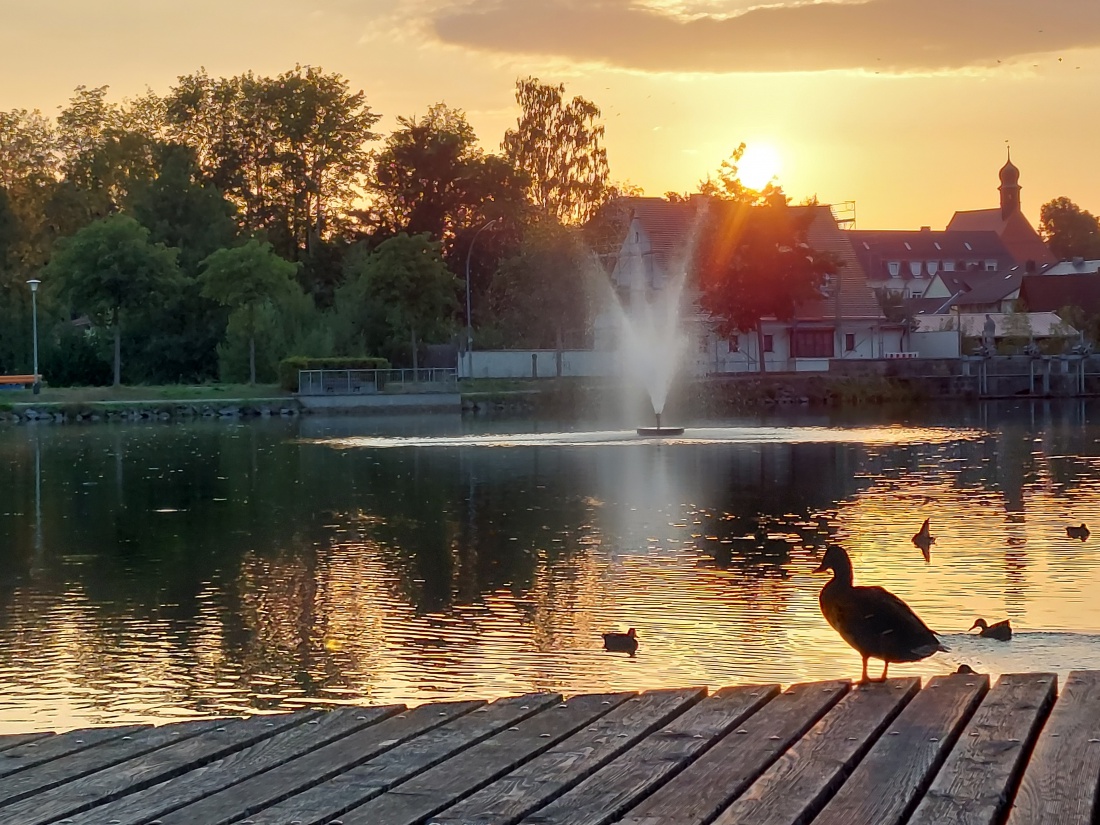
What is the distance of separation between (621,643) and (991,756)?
9.40 metres

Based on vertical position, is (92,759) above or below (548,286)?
below

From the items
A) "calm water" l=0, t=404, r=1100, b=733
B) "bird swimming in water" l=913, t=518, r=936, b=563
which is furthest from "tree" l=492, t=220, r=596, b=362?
"bird swimming in water" l=913, t=518, r=936, b=563

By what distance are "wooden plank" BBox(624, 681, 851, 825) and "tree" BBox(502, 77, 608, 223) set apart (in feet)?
311

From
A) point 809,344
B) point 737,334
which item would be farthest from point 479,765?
point 809,344

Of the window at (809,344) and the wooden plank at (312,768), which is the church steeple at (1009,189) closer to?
the window at (809,344)

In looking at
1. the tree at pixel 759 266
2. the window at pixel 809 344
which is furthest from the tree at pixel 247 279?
the window at pixel 809 344

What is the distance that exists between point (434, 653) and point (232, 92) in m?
98.0

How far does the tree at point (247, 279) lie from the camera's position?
76125mm

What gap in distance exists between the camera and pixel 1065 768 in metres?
5.12

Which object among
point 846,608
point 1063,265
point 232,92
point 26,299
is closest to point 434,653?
point 846,608

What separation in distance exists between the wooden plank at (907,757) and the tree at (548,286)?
264 ft

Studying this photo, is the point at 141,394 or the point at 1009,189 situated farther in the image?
the point at 1009,189

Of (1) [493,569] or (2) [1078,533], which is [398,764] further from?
(2) [1078,533]

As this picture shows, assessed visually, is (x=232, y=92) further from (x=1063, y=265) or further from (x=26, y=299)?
(x=1063, y=265)
